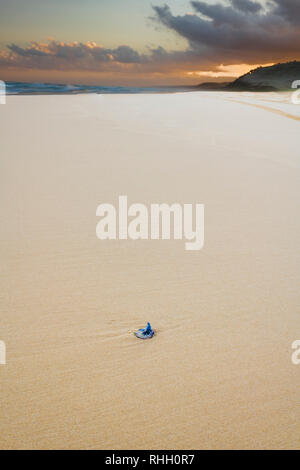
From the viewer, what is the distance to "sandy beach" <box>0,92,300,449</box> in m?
1.07

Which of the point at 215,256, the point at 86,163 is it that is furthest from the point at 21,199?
the point at 215,256

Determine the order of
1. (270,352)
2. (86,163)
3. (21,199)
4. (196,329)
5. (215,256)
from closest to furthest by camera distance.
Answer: (270,352) → (196,329) → (215,256) → (21,199) → (86,163)

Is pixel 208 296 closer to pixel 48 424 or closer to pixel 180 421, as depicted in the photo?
pixel 180 421

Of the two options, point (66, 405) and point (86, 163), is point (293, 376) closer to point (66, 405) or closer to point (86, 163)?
point (66, 405)

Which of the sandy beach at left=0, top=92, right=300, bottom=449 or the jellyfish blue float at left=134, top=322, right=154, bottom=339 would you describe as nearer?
the sandy beach at left=0, top=92, right=300, bottom=449

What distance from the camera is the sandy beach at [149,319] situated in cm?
107

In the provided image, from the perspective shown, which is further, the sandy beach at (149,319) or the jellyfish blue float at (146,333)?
the jellyfish blue float at (146,333)

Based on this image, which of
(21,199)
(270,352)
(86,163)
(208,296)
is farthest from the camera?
(86,163)

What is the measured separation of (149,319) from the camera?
151 cm

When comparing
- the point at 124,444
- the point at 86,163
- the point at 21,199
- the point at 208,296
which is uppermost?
the point at 86,163

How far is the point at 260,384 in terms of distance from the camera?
3.94ft

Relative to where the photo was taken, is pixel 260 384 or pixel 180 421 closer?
pixel 180 421

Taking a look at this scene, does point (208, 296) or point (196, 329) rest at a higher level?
point (208, 296)

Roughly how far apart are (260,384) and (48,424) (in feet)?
2.33
